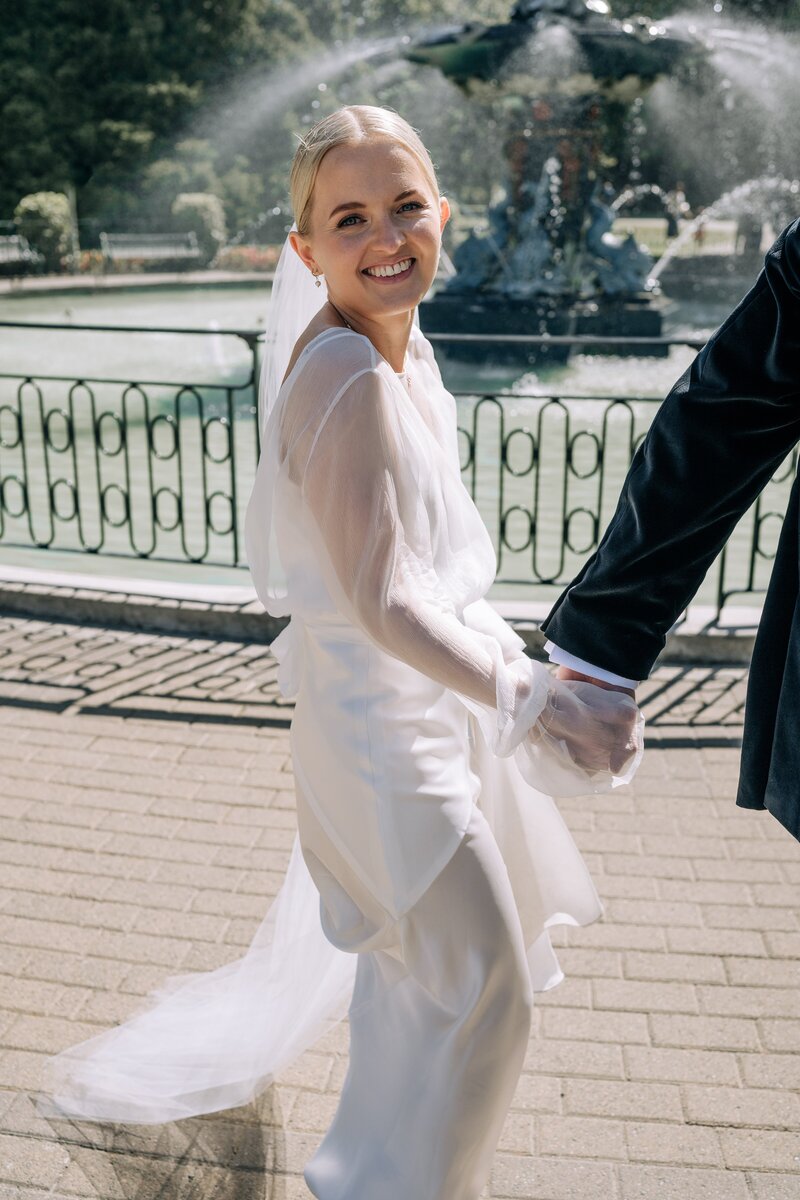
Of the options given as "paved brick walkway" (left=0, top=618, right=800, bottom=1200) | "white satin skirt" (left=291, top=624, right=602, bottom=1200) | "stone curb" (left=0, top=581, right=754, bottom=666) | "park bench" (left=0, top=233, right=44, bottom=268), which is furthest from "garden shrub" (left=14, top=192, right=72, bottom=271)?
"white satin skirt" (left=291, top=624, right=602, bottom=1200)

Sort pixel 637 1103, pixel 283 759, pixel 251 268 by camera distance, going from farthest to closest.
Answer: pixel 251 268
pixel 283 759
pixel 637 1103

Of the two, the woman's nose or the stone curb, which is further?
the stone curb

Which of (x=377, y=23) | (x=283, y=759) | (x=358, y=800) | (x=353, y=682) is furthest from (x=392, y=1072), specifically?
(x=377, y=23)

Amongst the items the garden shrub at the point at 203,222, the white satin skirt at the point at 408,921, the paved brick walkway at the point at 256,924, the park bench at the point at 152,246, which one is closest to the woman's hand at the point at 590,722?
the white satin skirt at the point at 408,921

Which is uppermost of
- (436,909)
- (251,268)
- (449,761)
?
(449,761)

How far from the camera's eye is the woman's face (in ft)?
7.43

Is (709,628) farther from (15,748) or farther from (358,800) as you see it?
(358,800)

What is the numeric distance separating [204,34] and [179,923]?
44.8 meters

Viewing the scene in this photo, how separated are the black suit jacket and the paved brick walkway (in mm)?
1259

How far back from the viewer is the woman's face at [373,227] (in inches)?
89.1

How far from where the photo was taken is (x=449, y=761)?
2365mm

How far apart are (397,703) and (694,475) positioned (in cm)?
72

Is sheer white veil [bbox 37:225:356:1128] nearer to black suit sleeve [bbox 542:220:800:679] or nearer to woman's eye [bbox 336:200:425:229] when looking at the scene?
woman's eye [bbox 336:200:425:229]

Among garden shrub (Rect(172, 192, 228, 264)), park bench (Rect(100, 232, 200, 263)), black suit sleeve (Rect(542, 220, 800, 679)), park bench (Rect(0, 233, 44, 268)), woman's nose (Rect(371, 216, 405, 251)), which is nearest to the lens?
black suit sleeve (Rect(542, 220, 800, 679))
